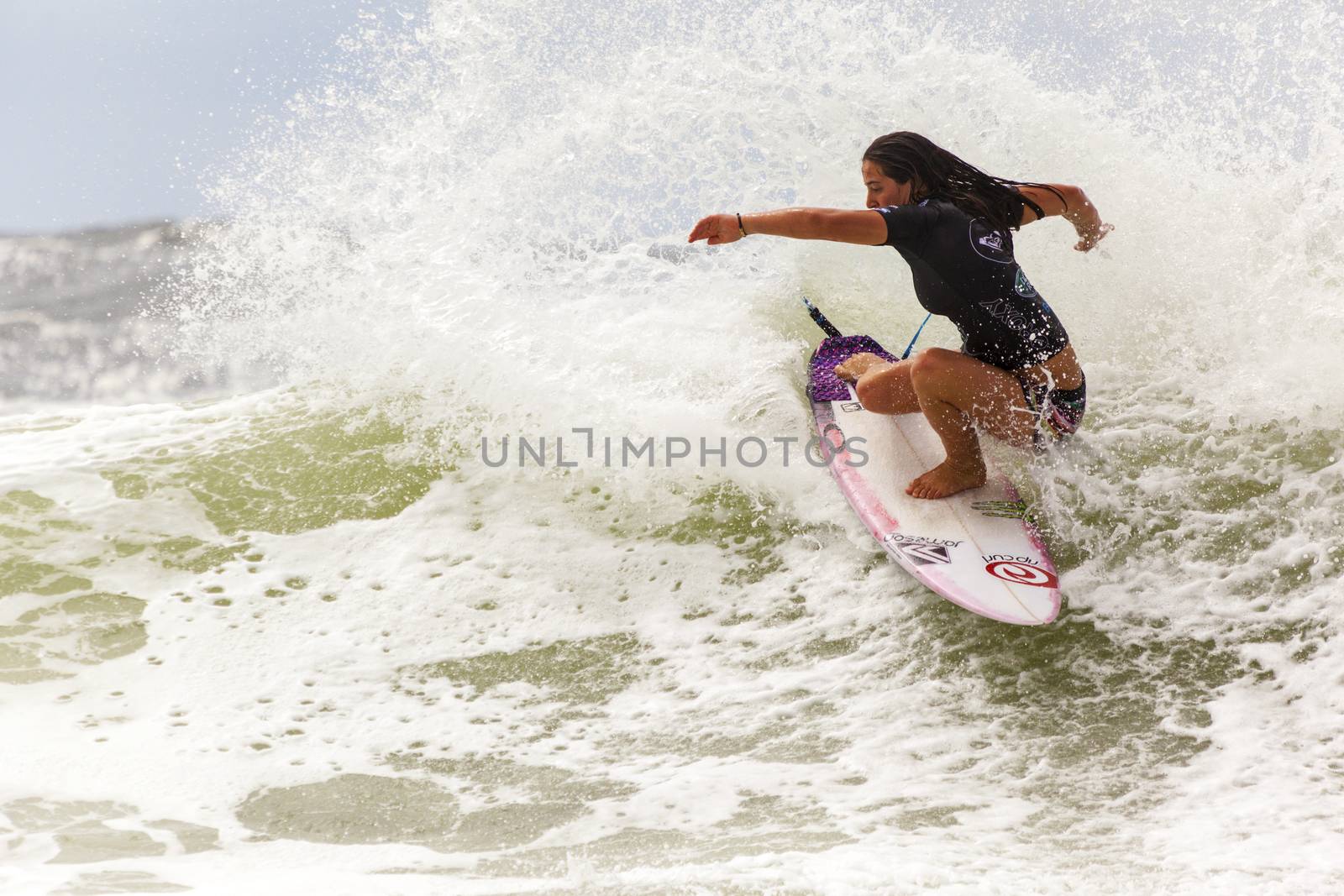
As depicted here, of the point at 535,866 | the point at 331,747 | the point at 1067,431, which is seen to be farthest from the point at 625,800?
the point at 1067,431

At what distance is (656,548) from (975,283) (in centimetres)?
177

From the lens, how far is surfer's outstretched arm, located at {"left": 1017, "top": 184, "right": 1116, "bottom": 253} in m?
3.81

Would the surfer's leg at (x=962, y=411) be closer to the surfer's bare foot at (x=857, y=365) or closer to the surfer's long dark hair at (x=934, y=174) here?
the surfer's long dark hair at (x=934, y=174)

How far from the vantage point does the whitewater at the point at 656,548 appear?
2.76 metres

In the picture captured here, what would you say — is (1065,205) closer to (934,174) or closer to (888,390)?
(934,174)

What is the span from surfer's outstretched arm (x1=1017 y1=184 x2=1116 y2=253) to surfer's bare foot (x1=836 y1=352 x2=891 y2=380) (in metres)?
1.13

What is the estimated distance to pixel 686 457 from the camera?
4500mm

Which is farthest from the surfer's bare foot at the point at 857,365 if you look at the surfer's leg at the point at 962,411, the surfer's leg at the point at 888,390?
the surfer's leg at the point at 962,411

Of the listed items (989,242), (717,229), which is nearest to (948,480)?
(989,242)

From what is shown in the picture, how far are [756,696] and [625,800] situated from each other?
69 centimetres

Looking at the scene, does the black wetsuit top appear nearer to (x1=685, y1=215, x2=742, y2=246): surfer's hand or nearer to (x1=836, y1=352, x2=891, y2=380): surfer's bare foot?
(x1=685, y1=215, x2=742, y2=246): surfer's hand

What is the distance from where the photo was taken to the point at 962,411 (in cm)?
373

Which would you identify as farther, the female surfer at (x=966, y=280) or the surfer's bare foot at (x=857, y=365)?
the surfer's bare foot at (x=857, y=365)

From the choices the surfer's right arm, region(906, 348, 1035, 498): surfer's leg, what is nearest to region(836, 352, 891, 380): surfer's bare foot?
region(906, 348, 1035, 498): surfer's leg
